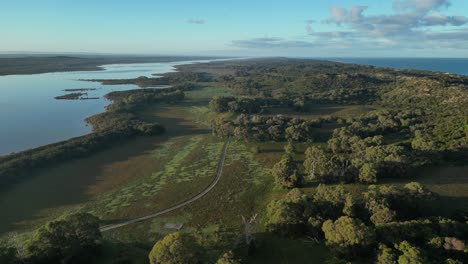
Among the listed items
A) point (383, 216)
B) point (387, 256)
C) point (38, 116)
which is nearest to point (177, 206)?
point (383, 216)

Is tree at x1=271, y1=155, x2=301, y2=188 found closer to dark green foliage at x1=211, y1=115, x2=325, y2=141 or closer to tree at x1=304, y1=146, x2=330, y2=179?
tree at x1=304, y1=146, x2=330, y2=179

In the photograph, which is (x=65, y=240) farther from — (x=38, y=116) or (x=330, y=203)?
(x=38, y=116)

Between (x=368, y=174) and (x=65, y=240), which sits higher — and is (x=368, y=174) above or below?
above

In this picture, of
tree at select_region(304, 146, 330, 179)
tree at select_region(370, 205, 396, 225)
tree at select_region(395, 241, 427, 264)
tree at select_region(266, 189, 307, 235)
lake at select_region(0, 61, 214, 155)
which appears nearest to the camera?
tree at select_region(395, 241, 427, 264)

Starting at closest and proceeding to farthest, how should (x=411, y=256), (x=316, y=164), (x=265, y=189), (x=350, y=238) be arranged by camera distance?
(x=411, y=256)
(x=350, y=238)
(x=265, y=189)
(x=316, y=164)

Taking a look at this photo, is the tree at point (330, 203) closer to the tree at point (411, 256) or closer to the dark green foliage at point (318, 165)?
the tree at point (411, 256)

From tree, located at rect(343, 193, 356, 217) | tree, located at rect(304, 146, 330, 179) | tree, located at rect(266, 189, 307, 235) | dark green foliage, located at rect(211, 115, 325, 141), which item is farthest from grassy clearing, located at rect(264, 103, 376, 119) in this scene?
tree, located at rect(266, 189, 307, 235)
